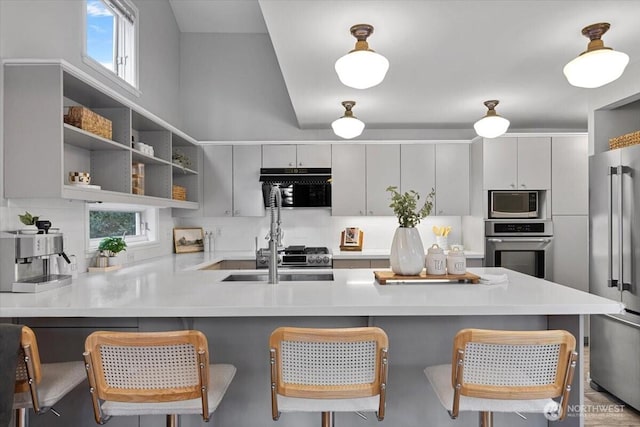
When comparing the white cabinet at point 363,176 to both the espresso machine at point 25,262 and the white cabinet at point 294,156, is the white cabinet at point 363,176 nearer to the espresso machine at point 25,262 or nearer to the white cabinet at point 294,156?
the white cabinet at point 294,156

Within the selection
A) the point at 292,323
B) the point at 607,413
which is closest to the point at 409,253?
the point at 292,323

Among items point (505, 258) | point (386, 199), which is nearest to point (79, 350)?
point (386, 199)

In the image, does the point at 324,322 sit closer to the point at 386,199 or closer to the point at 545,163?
the point at 386,199

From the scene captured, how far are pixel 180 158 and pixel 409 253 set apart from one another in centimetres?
292

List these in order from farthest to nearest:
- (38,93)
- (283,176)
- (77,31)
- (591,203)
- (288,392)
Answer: (283,176)
(591,203)
(77,31)
(38,93)
(288,392)

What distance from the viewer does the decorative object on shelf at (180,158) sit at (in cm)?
430

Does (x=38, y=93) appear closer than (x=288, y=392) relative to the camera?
No

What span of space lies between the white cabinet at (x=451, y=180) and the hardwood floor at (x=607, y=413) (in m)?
2.21

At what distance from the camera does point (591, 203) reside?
11.0 feet

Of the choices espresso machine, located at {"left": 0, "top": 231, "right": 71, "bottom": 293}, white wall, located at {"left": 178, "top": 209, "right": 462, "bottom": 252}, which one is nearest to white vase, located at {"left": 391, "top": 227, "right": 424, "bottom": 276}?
espresso machine, located at {"left": 0, "top": 231, "right": 71, "bottom": 293}

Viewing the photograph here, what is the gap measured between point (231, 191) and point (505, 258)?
3036mm

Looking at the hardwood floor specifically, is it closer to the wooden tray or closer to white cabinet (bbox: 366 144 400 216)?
the wooden tray

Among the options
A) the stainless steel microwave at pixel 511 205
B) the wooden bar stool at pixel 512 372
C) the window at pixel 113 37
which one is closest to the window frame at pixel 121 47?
the window at pixel 113 37

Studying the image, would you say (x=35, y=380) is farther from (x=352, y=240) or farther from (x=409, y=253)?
(x=352, y=240)
